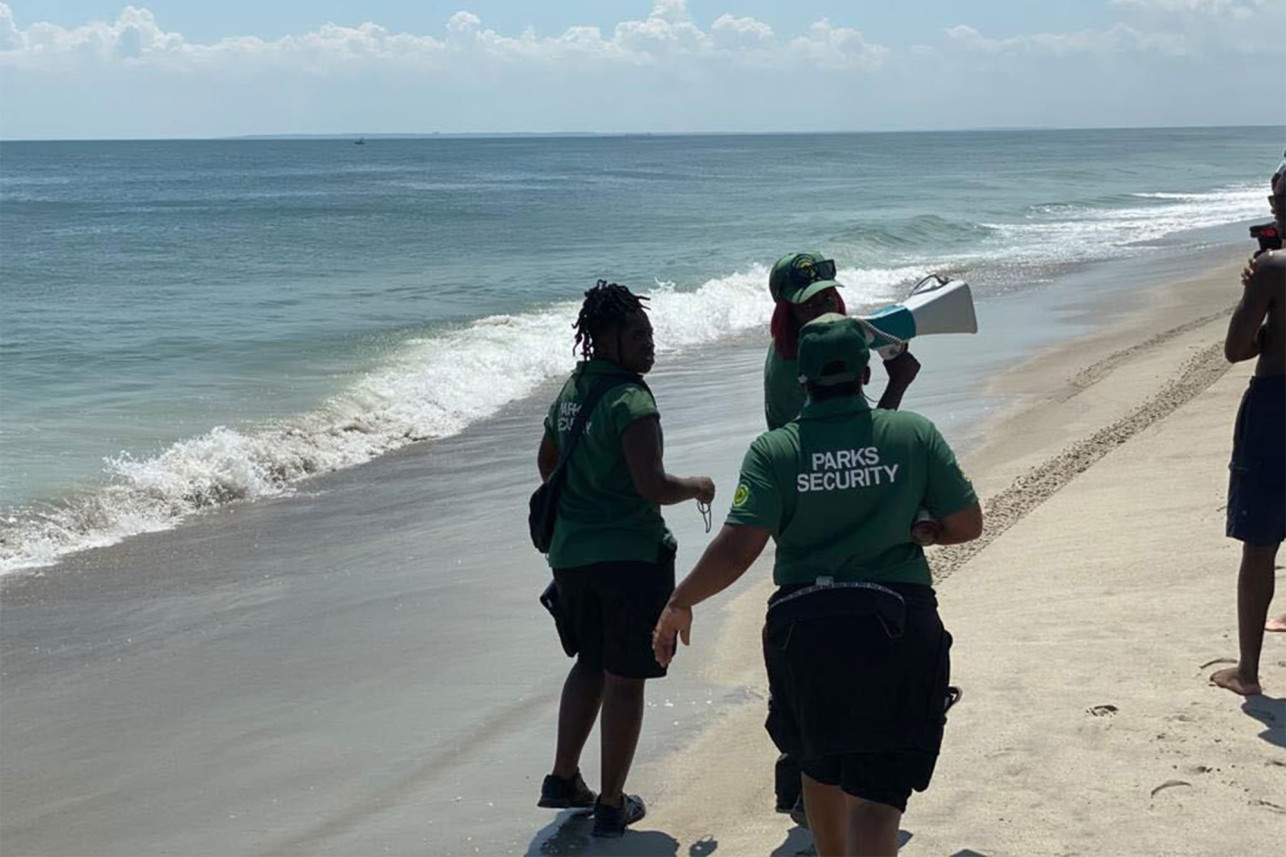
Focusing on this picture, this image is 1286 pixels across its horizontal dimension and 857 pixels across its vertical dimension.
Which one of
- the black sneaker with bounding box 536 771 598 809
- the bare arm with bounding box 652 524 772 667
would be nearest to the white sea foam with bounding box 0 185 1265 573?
the black sneaker with bounding box 536 771 598 809

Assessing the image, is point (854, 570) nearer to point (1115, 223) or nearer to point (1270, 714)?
point (1270, 714)

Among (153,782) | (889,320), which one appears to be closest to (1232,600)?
(889,320)

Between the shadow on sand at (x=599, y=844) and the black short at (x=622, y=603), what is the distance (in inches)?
21.3

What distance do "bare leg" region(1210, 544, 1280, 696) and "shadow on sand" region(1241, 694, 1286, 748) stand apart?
4cm

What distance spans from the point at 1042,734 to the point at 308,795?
8.38 feet

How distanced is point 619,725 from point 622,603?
41cm

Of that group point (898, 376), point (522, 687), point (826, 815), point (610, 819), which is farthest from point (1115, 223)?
point (826, 815)

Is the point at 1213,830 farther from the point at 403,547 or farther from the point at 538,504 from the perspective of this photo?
the point at 403,547

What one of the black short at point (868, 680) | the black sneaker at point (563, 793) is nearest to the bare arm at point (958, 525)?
the black short at point (868, 680)

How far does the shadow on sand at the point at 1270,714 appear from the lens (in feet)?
15.2

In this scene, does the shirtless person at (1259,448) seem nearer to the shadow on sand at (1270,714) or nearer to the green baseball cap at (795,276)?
the shadow on sand at (1270,714)

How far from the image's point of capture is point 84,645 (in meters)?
7.44

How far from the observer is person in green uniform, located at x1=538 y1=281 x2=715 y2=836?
14.4 ft

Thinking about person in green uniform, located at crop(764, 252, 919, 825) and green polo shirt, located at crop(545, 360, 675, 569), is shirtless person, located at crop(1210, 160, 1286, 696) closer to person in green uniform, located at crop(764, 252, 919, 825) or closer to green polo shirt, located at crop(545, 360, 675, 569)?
person in green uniform, located at crop(764, 252, 919, 825)
